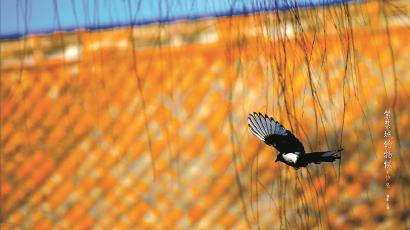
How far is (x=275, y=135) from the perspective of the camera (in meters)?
1.51

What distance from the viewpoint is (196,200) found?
162 cm

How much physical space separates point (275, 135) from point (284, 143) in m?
0.04

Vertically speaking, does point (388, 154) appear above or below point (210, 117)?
below

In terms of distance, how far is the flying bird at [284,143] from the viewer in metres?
1.50

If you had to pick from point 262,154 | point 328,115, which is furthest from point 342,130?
point 262,154

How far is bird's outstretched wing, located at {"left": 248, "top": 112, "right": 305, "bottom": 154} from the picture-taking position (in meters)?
1.50

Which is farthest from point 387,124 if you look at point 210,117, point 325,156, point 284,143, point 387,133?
point 210,117

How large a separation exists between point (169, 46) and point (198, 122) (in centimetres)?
27

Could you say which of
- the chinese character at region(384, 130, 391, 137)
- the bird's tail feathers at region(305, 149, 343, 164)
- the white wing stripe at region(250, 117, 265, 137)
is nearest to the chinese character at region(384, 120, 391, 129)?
the chinese character at region(384, 130, 391, 137)

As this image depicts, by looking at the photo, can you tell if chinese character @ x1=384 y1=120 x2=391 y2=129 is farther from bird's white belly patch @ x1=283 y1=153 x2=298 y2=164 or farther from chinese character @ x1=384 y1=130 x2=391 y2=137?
bird's white belly patch @ x1=283 y1=153 x2=298 y2=164

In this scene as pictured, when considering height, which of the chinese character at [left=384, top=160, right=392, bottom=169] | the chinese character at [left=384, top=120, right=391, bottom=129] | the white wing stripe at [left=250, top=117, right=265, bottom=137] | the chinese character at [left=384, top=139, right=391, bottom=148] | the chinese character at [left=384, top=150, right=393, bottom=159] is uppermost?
the white wing stripe at [left=250, top=117, right=265, bottom=137]

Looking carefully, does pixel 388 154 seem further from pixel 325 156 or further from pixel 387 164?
pixel 325 156

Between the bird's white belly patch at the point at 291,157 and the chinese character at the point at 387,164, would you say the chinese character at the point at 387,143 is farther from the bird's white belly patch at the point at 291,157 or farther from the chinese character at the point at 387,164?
the bird's white belly patch at the point at 291,157

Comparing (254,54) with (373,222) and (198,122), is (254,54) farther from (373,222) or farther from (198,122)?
(373,222)
